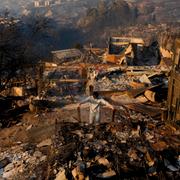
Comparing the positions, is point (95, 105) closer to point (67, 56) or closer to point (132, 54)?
point (132, 54)

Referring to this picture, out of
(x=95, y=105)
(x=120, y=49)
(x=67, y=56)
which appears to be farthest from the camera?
(x=67, y=56)

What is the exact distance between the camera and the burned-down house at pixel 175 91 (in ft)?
31.4

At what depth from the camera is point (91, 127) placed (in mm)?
9648

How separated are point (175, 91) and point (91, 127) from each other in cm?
237

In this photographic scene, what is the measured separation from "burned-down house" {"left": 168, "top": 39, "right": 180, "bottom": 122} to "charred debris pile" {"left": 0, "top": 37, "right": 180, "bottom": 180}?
2cm

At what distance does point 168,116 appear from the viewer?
9836 millimetres

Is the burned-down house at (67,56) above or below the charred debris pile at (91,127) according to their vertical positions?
below

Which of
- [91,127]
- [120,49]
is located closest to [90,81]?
[91,127]

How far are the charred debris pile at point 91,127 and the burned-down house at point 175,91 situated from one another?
0.02 meters

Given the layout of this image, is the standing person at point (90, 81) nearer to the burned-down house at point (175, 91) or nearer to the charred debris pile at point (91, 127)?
the charred debris pile at point (91, 127)

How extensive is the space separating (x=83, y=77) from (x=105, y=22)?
3482 centimetres

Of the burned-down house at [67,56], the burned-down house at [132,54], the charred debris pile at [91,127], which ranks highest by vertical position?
the burned-down house at [132,54]

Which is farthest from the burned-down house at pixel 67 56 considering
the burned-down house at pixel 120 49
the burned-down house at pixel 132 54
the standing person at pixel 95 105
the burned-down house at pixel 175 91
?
the burned-down house at pixel 175 91

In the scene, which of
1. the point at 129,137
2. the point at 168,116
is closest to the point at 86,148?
the point at 129,137
